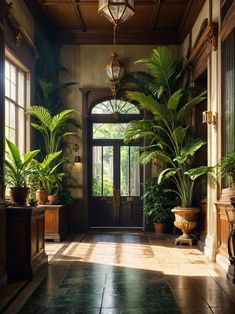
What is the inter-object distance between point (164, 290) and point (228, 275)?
1.04 metres

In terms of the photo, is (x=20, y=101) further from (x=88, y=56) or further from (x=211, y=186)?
(x=211, y=186)

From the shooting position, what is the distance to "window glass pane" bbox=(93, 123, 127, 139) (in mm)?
11742

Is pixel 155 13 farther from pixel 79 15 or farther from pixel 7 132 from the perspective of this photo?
pixel 7 132

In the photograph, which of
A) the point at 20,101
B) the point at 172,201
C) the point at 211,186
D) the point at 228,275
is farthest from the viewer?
the point at 172,201

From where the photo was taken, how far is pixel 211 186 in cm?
772

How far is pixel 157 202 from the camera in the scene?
10.6m

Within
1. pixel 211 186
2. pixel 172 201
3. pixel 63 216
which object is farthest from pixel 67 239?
pixel 211 186

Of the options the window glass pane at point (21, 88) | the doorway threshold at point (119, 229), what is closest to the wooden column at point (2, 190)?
the window glass pane at point (21, 88)

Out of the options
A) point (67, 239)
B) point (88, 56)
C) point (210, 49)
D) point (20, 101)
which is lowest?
point (67, 239)

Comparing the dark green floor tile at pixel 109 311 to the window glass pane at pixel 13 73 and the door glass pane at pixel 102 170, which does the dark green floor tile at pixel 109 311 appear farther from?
the door glass pane at pixel 102 170

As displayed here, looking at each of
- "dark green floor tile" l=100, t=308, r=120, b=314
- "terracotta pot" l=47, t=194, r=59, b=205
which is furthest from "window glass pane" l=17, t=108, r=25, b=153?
"dark green floor tile" l=100, t=308, r=120, b=314

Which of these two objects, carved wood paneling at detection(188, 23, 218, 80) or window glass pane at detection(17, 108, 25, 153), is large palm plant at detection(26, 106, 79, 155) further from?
carved wood paneling at detection(188, 23, 218, 80)

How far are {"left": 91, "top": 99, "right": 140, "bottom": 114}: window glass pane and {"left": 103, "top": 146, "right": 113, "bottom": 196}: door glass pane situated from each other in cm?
87

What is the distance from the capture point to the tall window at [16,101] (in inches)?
338
